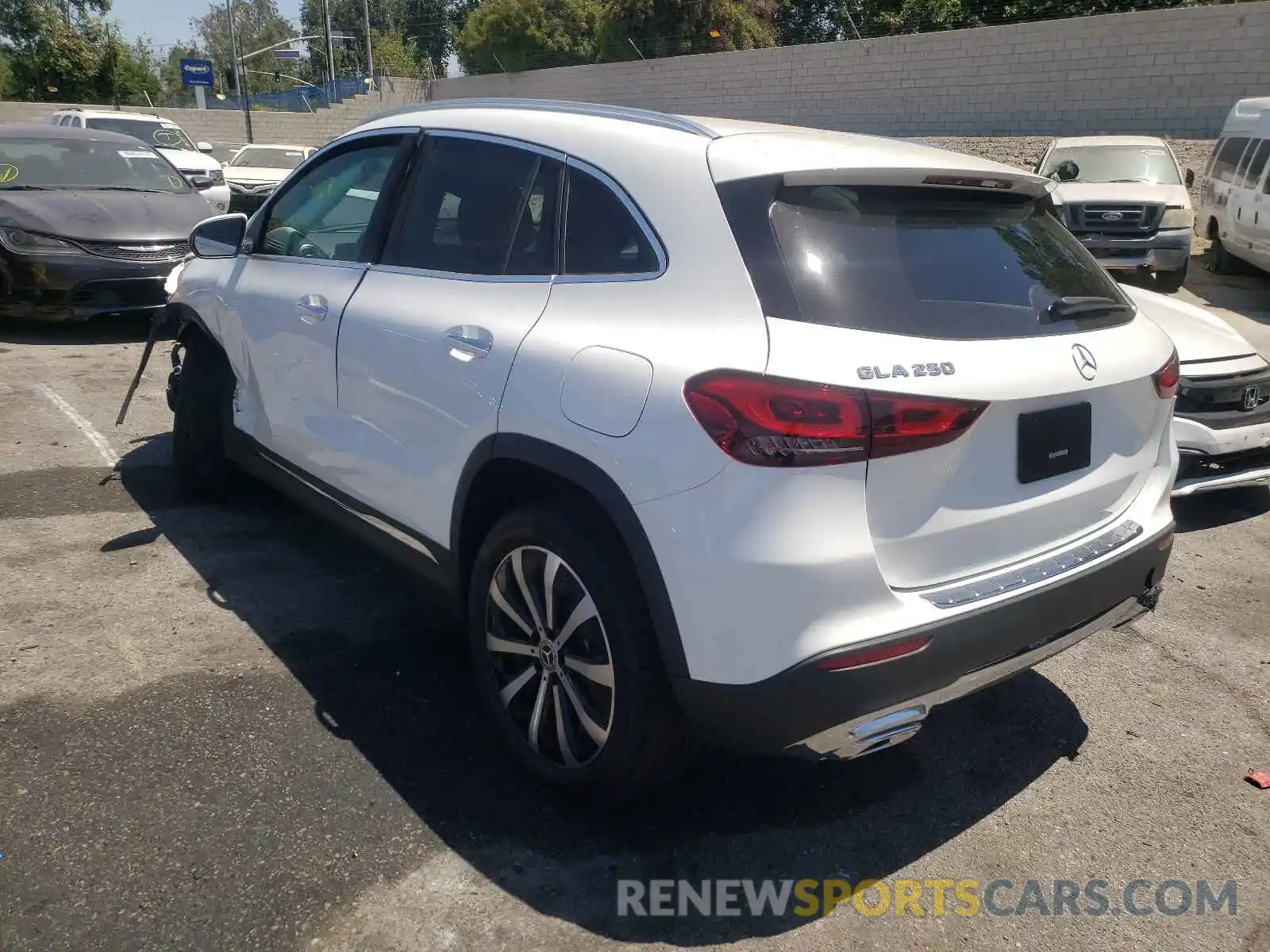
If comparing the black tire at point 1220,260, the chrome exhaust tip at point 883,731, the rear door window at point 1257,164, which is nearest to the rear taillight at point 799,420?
the chrome exhaust tip at point 883,731

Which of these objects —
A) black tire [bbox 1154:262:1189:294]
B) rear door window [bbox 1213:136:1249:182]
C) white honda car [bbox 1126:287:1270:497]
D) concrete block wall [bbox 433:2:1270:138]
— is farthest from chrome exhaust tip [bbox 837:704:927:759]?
concrete block wall [bbox 433:2:1270:138]

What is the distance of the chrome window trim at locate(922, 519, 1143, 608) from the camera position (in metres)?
2.55

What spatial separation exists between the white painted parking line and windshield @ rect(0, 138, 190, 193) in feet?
10.1

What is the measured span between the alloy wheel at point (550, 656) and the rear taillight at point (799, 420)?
2.06 feet

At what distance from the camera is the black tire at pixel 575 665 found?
2.64 metres

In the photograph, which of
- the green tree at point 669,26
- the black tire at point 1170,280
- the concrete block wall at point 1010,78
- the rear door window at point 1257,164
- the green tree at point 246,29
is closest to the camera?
the rear door window at point 1257,164

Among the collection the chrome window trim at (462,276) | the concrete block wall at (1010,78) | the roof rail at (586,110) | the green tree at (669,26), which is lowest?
the chrome window trim at (462,276)

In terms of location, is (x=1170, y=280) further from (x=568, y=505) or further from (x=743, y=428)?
(x=743, y=428)

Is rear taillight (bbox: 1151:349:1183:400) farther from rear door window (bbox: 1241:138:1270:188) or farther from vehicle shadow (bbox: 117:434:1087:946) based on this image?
rear door window (bbox: 1241:138:1270:188)

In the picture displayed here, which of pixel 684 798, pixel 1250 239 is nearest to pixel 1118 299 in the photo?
pixel 684 798

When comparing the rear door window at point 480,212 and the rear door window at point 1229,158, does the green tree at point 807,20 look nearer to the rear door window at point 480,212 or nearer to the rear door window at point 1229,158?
the rear door window at point 1229,158

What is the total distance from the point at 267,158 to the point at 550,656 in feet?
60.3

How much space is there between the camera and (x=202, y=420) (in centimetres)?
505

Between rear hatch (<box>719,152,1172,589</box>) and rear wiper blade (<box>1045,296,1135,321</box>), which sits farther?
rear wiper blade (<box>1045,296,1135,321</box>)
